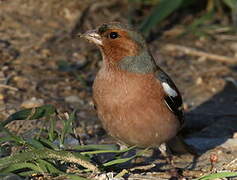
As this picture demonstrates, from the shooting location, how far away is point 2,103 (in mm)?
5668

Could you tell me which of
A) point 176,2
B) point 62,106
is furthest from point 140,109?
point 176,2

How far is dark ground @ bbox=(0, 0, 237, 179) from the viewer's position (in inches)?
222

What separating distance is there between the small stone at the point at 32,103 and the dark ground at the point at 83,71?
10 mm

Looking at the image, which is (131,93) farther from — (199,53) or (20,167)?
(199,53)

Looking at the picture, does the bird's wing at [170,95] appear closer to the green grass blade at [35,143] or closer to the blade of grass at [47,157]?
the blade of grass at [47,157]

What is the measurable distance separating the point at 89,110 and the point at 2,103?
95cm

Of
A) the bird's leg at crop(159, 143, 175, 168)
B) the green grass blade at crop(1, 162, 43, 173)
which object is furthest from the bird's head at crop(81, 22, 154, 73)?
the green grass blade at crop(1, 162, 43, 173)

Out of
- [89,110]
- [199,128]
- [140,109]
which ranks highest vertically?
[140,109]

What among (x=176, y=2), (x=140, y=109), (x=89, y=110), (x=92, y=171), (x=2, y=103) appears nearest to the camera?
(x=92, y=171)

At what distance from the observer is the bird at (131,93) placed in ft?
14.8

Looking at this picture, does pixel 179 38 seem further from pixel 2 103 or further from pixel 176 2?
pixel 2 103

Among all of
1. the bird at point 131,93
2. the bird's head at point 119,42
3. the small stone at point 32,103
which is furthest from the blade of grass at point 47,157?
the small stone at point 32,103

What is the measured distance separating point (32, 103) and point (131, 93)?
1.60 m

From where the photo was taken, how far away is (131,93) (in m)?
4.49
